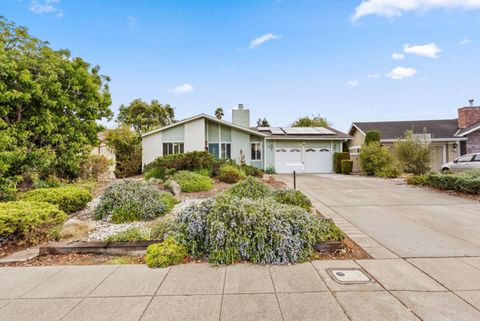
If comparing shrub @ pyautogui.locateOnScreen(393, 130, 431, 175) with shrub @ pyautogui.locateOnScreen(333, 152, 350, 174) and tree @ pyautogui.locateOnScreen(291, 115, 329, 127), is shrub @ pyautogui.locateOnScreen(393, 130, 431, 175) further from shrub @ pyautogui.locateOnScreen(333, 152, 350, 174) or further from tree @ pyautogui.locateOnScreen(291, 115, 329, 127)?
tree @ pyautogui.locateOnScreen(291, 115, 329, 127)

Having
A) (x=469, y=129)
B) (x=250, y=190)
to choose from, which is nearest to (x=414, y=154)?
(x=469, y=129)

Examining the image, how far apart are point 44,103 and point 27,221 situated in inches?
185

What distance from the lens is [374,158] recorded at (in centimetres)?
1357

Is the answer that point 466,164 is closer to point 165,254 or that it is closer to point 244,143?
point 244,143

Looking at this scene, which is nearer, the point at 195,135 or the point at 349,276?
the point at 349,276

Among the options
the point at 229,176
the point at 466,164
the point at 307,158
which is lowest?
the point at 229,176

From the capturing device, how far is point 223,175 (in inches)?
384

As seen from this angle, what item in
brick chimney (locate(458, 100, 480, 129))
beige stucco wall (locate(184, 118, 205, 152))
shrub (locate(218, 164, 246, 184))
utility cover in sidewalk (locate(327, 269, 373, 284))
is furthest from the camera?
brick chimney (locate(458, 100, 480, 129))

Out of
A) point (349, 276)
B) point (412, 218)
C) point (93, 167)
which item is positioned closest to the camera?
point (349, 276)

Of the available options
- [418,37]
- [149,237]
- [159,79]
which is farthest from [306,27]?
[149,237]

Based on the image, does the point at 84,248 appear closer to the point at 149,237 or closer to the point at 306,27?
the point at 149,237

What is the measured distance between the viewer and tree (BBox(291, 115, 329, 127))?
102 ft

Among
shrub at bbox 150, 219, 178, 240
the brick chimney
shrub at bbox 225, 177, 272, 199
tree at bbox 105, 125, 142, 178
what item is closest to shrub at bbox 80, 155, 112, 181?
tree at bbox 105, 125, 142, 178

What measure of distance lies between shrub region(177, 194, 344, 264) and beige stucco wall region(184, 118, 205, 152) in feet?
36.5
